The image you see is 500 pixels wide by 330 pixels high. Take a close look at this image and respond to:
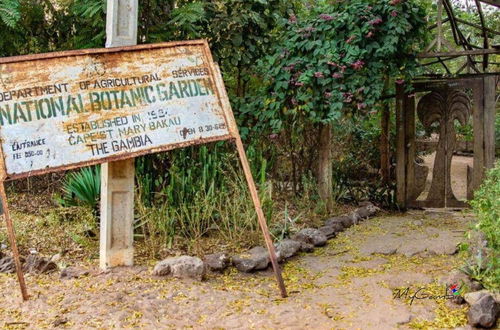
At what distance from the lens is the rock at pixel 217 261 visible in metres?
4.59

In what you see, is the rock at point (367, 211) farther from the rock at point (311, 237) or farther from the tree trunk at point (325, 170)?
the rock at point (311, 237)

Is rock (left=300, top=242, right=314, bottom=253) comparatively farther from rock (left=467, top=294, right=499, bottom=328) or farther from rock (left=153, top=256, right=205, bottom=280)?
rock (left=467, top=294, right=499, bottom=328)

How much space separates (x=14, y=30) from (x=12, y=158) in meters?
3.66

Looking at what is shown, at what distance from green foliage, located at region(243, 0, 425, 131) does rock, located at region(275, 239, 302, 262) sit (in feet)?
4.84

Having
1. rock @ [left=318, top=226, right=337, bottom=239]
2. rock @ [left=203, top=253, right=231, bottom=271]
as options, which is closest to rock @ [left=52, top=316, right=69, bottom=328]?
rock @ [left=203, top=253, right=231, bottom=271]

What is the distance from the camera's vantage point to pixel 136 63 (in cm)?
418

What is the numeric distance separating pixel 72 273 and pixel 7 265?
61cm

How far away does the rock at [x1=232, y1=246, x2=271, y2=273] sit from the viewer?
464cm

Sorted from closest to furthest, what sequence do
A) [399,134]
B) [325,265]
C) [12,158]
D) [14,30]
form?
[12,158] → [325,265] → [14,30] → [399,134]

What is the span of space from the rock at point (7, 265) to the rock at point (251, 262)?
1806 mm

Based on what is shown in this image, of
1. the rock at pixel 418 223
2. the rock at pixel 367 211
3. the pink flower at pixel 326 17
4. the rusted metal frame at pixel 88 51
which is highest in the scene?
the pink flower at pixel 326 17

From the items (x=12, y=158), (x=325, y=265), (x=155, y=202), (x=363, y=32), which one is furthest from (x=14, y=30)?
(x=325, y=265)

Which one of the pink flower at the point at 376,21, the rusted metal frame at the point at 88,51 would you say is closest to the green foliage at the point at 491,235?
the rusted metal frame at the point at 88,51

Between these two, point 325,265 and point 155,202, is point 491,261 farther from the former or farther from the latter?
point 155,202
